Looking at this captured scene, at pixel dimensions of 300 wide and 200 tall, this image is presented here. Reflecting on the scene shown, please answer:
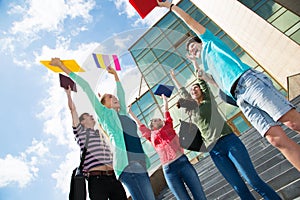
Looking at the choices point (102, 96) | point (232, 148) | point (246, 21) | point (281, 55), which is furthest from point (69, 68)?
point (246, 21)

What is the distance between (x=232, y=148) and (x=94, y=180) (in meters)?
1.50

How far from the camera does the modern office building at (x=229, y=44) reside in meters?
10.5

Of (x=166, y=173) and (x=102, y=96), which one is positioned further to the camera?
(x=102, y=96)

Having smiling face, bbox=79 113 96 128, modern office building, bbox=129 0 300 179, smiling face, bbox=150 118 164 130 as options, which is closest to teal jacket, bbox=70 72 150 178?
smiling face, bbox=79 113 96 128

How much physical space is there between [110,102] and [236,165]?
1.60 meters

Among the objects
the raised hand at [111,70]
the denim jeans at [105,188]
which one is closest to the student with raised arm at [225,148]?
the denim jeans at [105,188]

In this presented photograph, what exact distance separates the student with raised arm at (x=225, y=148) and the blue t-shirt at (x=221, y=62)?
0.54 m

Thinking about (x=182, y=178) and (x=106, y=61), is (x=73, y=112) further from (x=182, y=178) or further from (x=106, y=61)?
(x=182, y=178)

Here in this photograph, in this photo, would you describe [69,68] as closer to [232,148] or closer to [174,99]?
[232,148]

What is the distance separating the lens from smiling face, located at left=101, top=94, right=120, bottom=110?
3.13 metres

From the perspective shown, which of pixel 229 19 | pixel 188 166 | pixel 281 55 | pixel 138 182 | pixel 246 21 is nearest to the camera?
pixel 138 182

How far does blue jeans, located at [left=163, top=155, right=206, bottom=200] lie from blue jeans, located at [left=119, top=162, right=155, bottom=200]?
→ 12.5 inches

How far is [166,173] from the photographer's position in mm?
3014

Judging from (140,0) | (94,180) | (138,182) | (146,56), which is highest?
(146,56)
